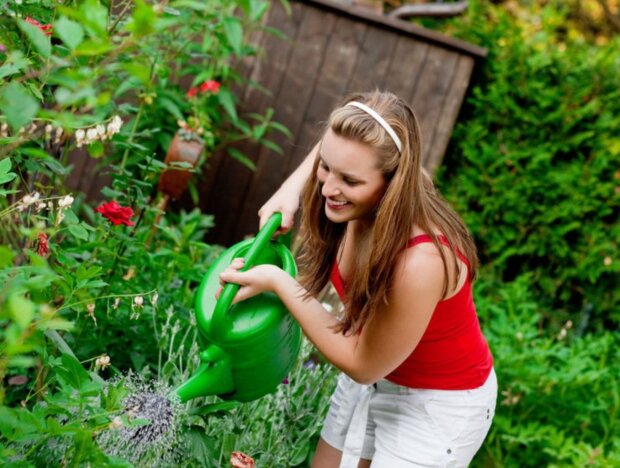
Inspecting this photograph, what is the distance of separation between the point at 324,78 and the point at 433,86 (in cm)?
48

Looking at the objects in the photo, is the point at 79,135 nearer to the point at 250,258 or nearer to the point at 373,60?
the point at 250,258

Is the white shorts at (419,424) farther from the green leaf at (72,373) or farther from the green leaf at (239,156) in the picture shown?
the green leaf at (239,156)

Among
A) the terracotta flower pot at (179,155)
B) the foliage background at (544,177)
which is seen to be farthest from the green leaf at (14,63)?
the foliage background at (544,177)

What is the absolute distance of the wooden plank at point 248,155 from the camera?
3654 millimetres

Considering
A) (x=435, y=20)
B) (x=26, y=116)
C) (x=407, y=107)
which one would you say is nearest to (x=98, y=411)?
(x=26, y=116)

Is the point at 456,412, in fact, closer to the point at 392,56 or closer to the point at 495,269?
the point at 495,269

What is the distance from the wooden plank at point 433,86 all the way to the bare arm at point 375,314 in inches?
81.9

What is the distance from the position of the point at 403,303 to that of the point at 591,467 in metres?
1.21

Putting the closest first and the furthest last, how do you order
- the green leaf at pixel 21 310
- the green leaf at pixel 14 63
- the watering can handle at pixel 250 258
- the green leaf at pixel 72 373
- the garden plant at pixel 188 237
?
the green leaf at pixel 21 310 → the green leaf at pixel 14 63 → the garden plant at pixel 188 237 → the green leaf at pixel 72 373 → the watering can handle at pixel 250 258

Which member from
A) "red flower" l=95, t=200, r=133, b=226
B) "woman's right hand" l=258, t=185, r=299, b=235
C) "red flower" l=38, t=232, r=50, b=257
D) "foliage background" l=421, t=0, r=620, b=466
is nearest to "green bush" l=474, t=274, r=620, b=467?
"foliage background" l=421, t=0, r=620, b=466

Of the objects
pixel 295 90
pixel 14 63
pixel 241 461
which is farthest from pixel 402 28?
pixel 14 63

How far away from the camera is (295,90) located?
366 centimetres

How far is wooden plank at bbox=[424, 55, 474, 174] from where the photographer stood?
11.7 feet

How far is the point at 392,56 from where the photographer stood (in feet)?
11.8
